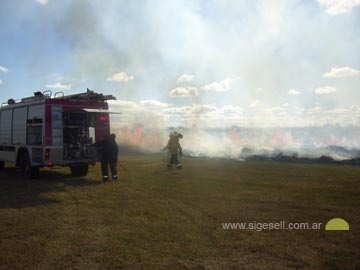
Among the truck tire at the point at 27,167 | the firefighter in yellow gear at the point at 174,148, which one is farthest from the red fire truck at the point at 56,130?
the firefighter in yellow gear at the point at 174,148

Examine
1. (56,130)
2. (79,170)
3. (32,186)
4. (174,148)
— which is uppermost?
(56,130)

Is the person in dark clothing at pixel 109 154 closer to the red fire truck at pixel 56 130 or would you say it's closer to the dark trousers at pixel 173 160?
the red fire truck at pixel 56 130

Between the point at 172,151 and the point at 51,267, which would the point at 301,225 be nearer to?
the point at 51,267

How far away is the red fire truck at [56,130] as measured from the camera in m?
12.5

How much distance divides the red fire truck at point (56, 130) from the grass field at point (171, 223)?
948 millimetres

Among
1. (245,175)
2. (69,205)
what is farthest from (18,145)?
(245,175)

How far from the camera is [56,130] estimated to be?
41.1 feet

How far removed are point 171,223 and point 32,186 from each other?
21.1ft

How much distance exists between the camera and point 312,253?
220 inches

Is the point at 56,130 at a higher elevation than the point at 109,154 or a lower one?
higher

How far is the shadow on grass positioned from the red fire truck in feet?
1.85

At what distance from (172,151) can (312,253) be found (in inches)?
482

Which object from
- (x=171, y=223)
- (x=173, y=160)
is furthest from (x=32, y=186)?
(x=173, y=160)

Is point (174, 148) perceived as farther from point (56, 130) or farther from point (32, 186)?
point (32, 186)
